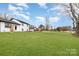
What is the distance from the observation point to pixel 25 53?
6.83 ft

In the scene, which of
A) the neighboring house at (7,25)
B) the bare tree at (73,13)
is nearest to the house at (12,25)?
the neighboring house at (7,25)

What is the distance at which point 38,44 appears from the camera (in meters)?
2.13

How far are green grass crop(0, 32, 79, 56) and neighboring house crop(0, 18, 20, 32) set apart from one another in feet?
0.13

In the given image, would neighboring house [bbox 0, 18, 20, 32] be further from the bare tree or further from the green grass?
the bare tree

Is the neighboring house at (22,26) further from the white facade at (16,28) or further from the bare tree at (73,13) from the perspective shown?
the bare tree at (73,13)

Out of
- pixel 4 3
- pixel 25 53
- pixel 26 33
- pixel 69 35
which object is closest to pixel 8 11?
pixel 4 3

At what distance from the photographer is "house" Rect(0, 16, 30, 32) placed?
2169mm

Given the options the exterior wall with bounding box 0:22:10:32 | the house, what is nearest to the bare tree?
the house

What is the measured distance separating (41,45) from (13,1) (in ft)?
1.62

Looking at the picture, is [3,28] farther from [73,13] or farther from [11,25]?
[73,13]

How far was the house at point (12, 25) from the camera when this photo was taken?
7.12ft

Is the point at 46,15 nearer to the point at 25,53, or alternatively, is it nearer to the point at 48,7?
the point at 48,7

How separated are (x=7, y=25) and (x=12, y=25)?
2.1 inches

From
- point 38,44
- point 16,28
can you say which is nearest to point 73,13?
point 38,44
